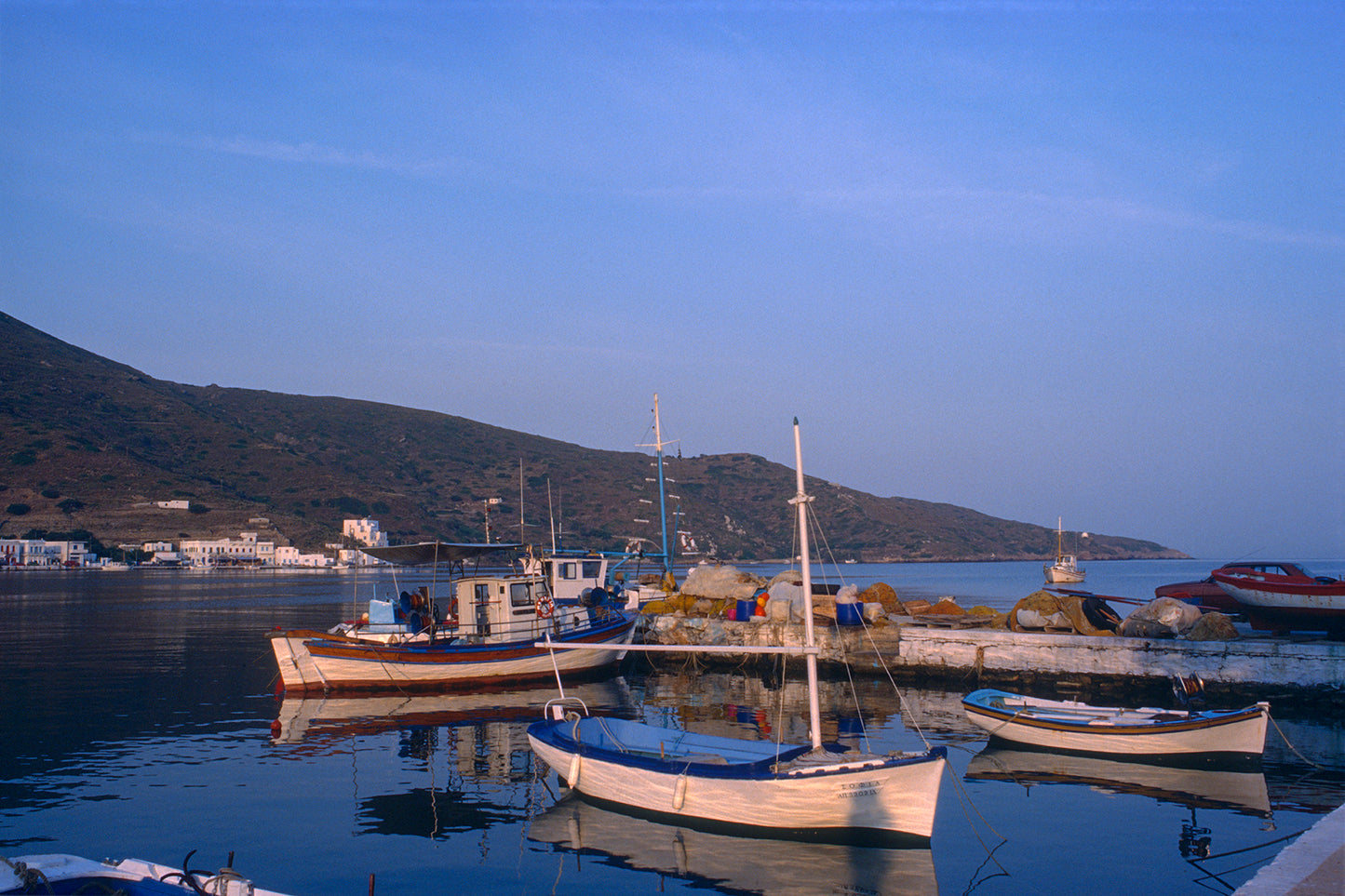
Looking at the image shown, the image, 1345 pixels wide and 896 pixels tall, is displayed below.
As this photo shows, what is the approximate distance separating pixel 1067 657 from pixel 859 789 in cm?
1530

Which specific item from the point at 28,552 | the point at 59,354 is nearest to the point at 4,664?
the point at 28,552

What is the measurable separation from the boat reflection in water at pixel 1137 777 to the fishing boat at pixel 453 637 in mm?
12613

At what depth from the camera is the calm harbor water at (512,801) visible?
11.5 meters

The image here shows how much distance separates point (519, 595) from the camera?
1135 inches

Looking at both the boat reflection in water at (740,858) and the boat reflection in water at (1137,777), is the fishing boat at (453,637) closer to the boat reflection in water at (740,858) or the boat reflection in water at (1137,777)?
the boat reflection in water at (740,858)

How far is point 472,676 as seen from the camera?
1062 inches

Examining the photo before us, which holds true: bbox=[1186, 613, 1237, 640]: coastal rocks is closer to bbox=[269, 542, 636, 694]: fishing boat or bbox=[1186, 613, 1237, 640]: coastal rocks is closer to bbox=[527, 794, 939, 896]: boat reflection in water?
bbox=[527, 794, 939, 896]: boat reflection in water

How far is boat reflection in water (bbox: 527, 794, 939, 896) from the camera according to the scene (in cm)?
1095

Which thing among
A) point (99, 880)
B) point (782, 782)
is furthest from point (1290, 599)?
point (99, 880)

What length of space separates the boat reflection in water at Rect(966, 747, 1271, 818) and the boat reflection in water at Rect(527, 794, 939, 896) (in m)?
5.28

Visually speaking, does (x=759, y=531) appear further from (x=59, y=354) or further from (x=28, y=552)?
(x=59, y=354)

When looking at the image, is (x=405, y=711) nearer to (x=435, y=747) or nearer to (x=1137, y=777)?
(x=435, y=747)

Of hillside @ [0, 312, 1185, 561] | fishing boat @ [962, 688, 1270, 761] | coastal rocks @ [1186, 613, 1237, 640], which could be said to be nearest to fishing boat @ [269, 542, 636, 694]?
fishing boat @ [962, 688, 1270, 761]

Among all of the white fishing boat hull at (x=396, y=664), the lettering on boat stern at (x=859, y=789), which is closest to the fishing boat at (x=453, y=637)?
the white fishing boat hull at (x=396, y=664)
